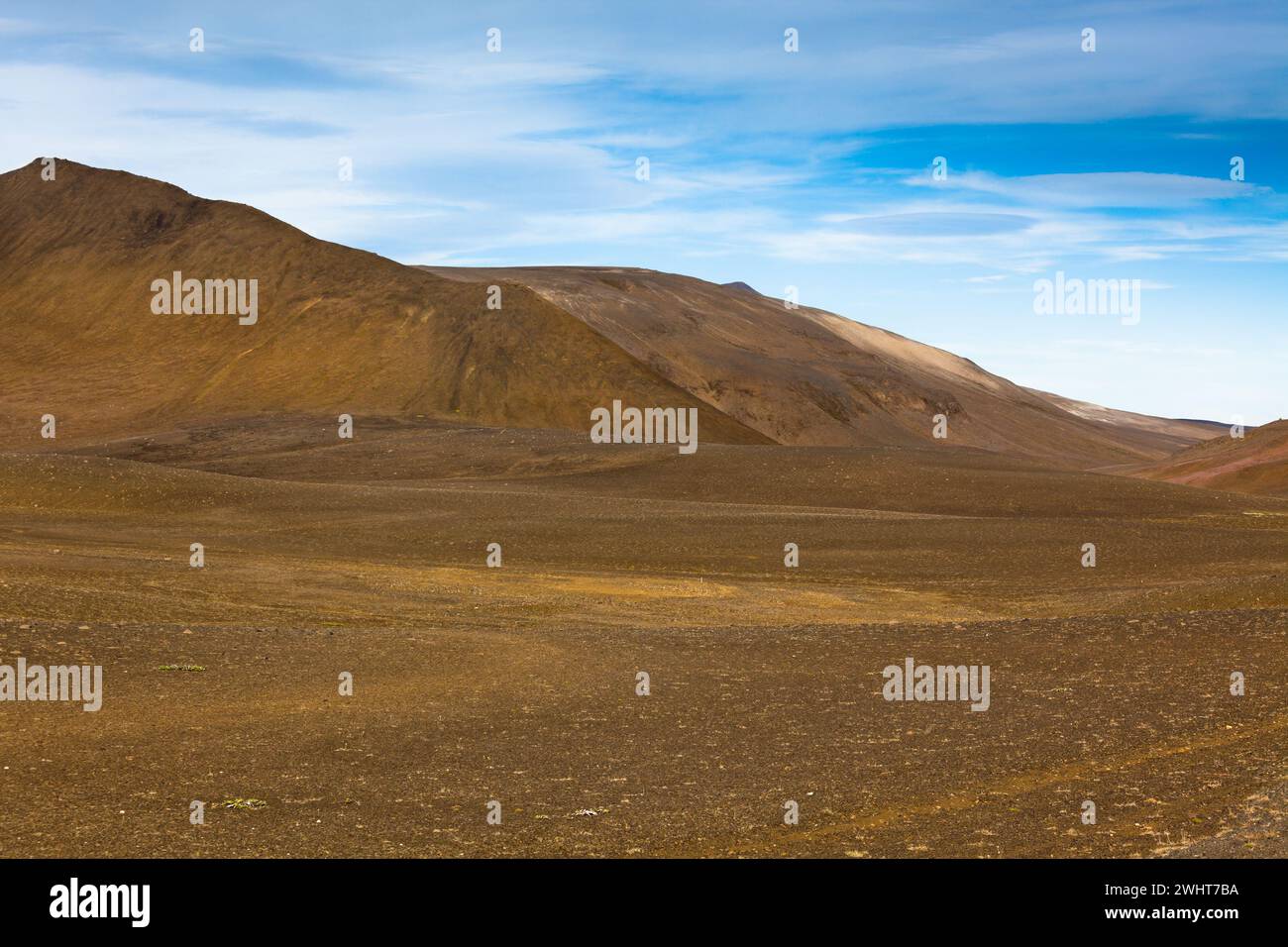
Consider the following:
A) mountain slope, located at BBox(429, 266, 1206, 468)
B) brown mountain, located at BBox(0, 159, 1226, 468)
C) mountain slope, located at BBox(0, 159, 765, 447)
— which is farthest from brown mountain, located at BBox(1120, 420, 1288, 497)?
mountain slope, located at BBox(0, 159, 765, 447)

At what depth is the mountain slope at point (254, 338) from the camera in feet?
276

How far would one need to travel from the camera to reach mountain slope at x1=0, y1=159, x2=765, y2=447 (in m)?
84.2

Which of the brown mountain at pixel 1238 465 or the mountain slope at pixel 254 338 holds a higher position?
the mountain slope at pixel 254 338

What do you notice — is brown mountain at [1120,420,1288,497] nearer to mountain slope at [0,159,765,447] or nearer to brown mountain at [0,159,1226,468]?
brown mountain at [0,159,1226,468]

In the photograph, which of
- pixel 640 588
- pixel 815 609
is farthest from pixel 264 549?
pixel 815 609

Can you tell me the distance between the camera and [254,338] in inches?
3597

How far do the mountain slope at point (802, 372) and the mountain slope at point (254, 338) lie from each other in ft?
78.9

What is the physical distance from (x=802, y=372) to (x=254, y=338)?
175 ft

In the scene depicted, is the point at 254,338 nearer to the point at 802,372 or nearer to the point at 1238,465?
the point at 802,372

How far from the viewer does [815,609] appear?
25.1m

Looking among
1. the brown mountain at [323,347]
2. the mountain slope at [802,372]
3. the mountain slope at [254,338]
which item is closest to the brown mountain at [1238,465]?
the mountain slope at [802,372]

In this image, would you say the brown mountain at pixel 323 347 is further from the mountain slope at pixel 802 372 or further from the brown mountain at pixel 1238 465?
the brown mountain at pixel 1238 465
